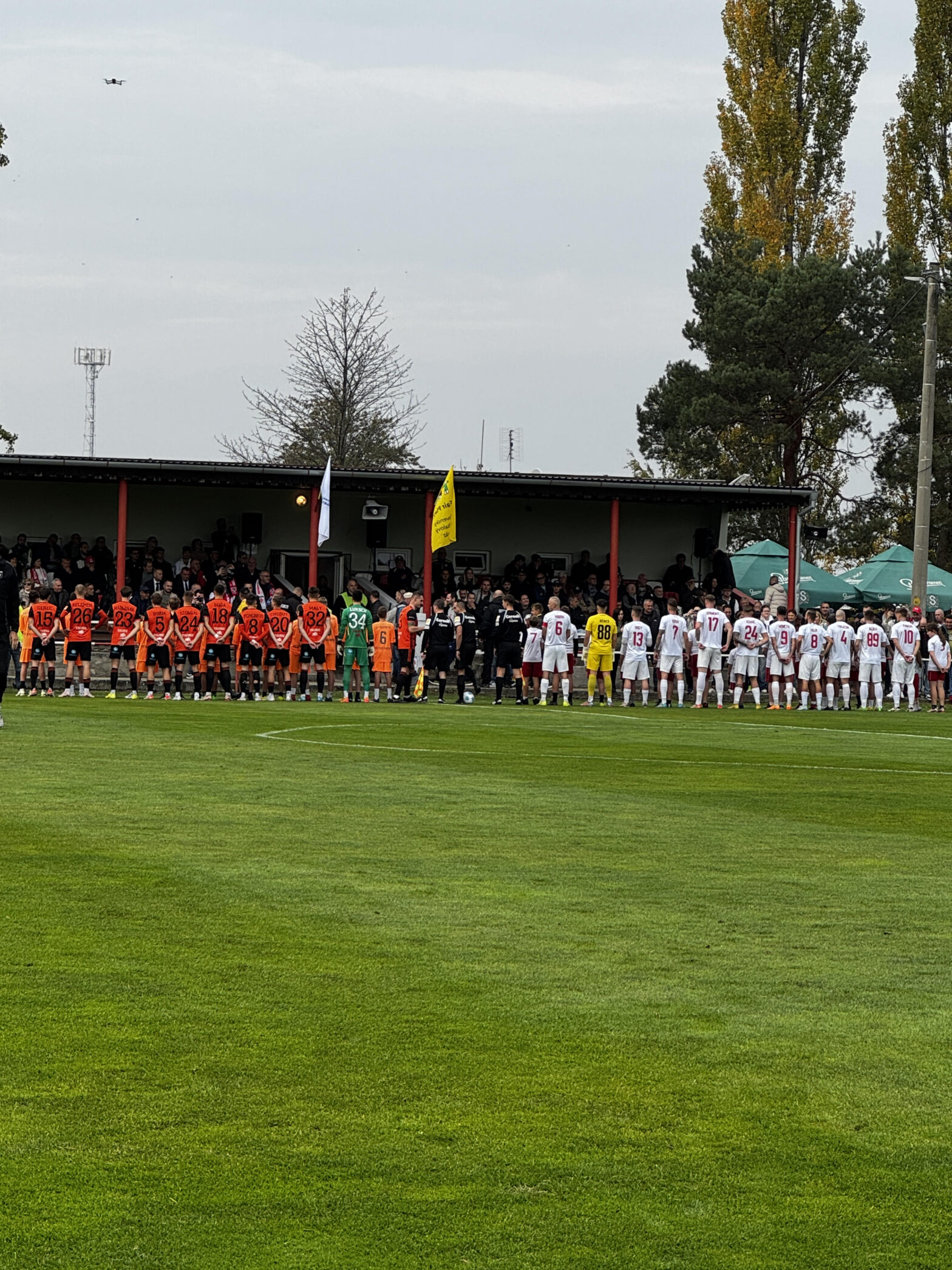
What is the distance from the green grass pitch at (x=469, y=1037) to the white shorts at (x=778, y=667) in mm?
18522

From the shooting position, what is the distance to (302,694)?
3105 centimetres

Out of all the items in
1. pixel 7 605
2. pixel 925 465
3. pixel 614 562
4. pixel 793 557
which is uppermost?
pixel 925 465

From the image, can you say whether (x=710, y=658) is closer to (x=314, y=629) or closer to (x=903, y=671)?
(x=903, y=671)

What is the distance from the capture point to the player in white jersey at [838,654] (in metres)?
31.0

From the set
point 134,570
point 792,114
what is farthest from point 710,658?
point 792,114

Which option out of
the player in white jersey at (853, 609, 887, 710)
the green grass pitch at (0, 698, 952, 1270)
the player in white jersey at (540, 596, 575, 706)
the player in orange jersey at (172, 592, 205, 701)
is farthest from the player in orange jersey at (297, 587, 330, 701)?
the green grass pitch at (0, 698, 952, 1270)

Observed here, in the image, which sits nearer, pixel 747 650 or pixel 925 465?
pixel 747 650

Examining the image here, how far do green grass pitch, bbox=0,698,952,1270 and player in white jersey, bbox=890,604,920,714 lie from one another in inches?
737

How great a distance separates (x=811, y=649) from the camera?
30906mm

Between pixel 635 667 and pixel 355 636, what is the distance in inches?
202

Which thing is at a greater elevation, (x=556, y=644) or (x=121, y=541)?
(x=121, y=541)

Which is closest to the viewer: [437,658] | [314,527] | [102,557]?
[437,658]

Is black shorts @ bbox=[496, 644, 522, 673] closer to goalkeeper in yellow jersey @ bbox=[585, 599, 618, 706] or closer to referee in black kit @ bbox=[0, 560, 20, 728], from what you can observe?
goalkeeper in yellow jersey @ bbox=[585, 599, 618, 706]

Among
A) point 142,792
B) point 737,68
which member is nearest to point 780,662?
point 142,792
